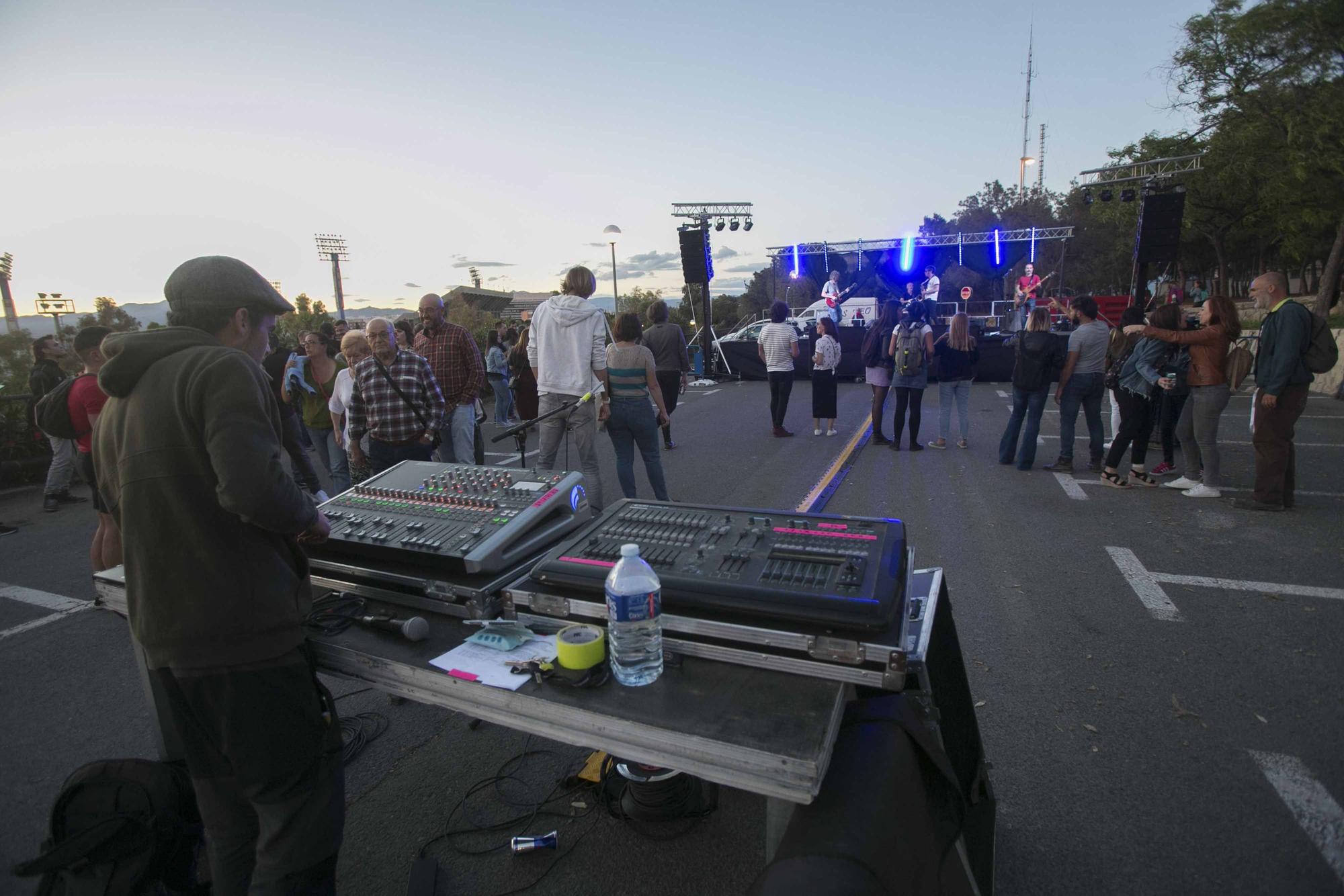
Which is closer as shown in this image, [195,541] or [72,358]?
[195,541]

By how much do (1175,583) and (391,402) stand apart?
536cm

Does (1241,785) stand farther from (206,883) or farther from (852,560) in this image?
(206,883)

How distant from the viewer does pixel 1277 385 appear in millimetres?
5148

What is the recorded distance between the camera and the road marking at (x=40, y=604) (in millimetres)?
4344

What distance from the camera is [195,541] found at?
5.13ft

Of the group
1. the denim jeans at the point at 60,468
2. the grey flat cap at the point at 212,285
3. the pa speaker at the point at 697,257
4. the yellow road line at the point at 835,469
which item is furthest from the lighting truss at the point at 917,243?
the grey flat cap at the point at 212,285

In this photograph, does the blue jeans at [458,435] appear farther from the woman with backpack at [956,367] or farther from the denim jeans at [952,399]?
the denim jeans at [952,399]

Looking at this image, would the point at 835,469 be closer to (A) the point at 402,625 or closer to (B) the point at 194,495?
(A) the point at 402,625

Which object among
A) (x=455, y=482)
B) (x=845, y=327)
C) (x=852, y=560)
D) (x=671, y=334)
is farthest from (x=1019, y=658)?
(x=845, y=327)

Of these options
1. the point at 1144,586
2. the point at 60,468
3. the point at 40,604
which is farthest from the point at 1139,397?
the point at 60,468

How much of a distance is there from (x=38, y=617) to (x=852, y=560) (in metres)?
5.68

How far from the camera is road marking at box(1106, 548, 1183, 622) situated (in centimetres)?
383

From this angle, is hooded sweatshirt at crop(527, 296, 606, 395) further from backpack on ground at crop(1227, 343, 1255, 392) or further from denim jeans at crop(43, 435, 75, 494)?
denim jeans at crop(43, 435, 75, 494)

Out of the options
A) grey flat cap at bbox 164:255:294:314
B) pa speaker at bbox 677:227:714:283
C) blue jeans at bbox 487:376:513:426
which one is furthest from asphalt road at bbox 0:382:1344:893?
pa speaker at bbox 677:227:714:283
